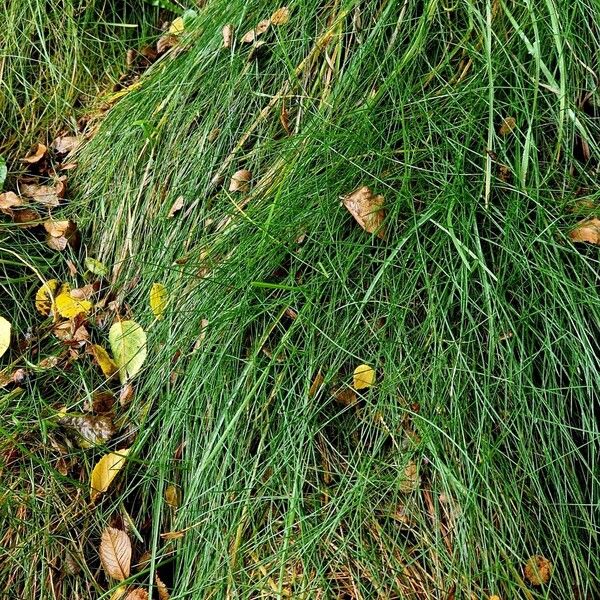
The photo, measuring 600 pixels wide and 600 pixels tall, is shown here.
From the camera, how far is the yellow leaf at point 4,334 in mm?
1969

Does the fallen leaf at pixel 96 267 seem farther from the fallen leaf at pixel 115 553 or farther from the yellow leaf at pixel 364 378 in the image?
the yellow leaf at pixel 364 378

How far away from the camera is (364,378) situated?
65.4 inches

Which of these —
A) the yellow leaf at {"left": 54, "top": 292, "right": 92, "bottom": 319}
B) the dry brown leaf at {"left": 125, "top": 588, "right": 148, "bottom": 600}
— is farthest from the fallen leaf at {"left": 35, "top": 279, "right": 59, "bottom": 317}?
the dry brown leaf at {"left": 125, "top": 588, "right": 148, "bottom": 600}

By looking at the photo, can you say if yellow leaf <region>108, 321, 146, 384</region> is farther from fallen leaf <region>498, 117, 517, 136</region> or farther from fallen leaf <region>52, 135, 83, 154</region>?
fallen leaf <region>498, 117, 517, 136</region>

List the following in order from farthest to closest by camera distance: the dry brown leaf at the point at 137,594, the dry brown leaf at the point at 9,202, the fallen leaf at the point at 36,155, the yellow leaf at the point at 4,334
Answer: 1. the fallen leaf at the point at 36,155
2. the dry brown leaf at the point at 9,202
3. the yellow leaf at the point at 4,334
4. the dry brown leaf at the point at 137,594

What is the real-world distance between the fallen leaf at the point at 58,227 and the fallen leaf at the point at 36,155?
0.28 metres

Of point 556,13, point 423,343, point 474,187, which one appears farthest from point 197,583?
point 556,13

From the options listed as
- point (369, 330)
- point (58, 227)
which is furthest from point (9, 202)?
point (369, 330)

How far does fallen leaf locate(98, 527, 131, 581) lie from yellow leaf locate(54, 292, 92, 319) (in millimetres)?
565

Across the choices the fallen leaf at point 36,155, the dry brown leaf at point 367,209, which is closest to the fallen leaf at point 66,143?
the fallen leaf at point 36,155

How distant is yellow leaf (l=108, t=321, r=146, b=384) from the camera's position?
6.12ft

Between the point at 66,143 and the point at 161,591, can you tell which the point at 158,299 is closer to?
the point at 161,591

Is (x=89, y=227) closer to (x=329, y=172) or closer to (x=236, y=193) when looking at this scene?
(x=236, y=193)

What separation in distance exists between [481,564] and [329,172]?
2.85 ft
